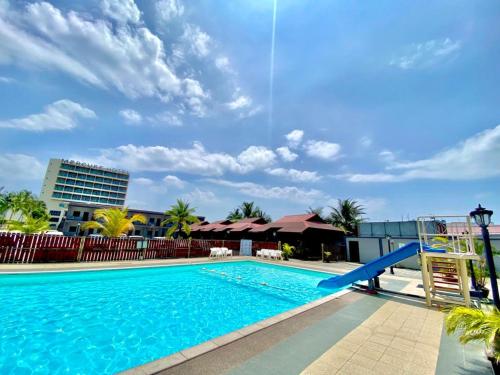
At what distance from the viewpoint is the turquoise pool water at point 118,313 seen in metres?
4.00

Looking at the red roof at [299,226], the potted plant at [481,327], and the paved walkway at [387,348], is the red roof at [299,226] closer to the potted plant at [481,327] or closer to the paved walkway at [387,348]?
the paved walkway at [387,348]

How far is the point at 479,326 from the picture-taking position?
266 cm

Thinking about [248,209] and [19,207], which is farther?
[248,209]

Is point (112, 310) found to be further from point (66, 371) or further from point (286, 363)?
point (286, 363)

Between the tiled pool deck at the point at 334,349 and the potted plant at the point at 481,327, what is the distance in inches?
20.1

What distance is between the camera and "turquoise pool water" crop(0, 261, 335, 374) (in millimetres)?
3998

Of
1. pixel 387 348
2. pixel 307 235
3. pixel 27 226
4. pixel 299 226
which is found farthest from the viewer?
pixel 307 235

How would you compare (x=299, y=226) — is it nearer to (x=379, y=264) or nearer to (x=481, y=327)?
(x=379, y=264)

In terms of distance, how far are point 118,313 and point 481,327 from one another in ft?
24.9

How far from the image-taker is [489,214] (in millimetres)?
4746

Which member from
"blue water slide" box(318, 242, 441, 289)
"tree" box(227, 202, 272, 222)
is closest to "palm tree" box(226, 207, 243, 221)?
"tree" box(227, 202, 272, 222)

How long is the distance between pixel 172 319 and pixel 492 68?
13663 mm

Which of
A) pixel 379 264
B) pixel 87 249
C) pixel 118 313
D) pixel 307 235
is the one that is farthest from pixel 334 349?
pixel 307 235

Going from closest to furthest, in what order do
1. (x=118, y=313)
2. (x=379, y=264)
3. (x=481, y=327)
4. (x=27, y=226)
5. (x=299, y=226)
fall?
(x=481, y=327) < (x=118, y=313) < (x=379, y=264) < (x=27, y=226) < (x=299, y=226)
